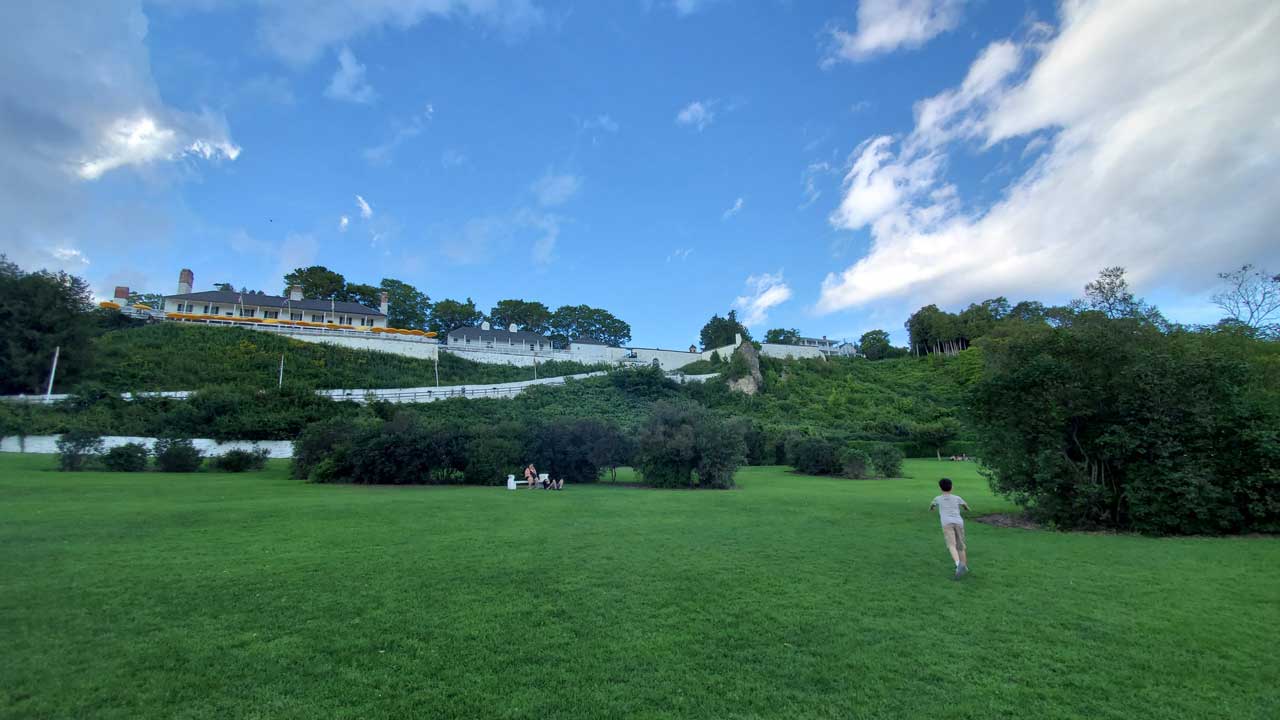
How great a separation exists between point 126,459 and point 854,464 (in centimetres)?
3424

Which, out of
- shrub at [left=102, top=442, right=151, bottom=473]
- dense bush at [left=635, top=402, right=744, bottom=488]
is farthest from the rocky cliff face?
shrub at [left=102, top=442, right=151, bottom=473]

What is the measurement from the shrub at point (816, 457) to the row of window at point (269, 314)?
5273 centimetres

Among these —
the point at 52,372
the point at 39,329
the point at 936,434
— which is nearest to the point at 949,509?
the point at 936,434

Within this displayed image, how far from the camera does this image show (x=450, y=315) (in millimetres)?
81625

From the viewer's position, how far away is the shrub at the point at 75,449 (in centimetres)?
2189

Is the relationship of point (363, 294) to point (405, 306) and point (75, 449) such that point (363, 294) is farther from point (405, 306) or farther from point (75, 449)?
point (75, 449)

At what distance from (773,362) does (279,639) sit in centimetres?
6526

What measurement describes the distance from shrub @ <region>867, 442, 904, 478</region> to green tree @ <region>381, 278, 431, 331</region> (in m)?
65.3

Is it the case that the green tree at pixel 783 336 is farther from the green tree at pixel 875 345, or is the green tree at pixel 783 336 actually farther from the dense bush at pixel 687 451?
the dense bush at pixel 687 451

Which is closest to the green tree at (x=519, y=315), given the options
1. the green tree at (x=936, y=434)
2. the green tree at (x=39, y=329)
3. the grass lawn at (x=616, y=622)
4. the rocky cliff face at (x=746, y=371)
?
the rocky cliff face at (x=746, y=371)

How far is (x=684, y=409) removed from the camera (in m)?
23.6

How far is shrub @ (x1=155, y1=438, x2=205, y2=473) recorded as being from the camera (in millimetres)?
24031

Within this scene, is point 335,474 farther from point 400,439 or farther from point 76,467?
point 76,467

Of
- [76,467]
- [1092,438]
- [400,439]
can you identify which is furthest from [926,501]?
[76,467]
